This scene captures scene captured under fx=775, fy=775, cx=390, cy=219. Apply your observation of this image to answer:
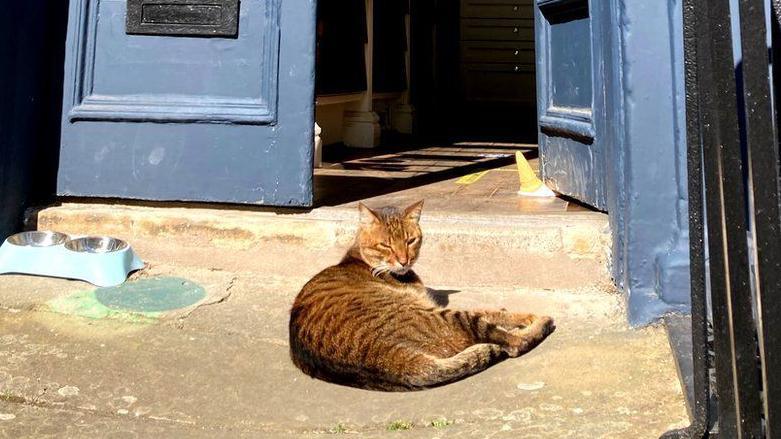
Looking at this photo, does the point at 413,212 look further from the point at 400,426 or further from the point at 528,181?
the point at 528,181

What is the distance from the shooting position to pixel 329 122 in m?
7.11

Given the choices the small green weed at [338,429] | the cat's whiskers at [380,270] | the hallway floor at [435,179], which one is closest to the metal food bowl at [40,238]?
the hallway floor at [435,179]

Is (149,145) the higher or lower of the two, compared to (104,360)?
higher

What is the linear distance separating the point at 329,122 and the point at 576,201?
3.91 m

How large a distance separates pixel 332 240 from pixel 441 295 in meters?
0.52

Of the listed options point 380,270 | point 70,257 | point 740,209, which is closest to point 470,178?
point 380,270

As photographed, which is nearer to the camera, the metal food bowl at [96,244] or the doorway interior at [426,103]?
the metal food bowl at [96,244]

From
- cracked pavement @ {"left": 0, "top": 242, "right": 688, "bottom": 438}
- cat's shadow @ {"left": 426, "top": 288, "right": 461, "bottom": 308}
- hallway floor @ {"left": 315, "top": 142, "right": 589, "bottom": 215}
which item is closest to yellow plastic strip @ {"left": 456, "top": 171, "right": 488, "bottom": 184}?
hallway floor @ {"left": 315, "top": 142, "right": 589, "bottom": 215}

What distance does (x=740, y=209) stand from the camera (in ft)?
4.19

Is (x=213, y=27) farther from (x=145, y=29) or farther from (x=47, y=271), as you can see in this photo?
(x=47, y=271)

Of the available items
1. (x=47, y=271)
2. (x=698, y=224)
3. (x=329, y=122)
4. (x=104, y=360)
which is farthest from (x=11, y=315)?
(x=329, y=122)

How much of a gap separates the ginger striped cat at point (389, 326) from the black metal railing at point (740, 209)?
92 cm

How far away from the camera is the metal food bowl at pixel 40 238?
3178mm

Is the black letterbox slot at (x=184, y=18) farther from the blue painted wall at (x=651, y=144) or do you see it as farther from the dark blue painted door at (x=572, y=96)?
the blue painted wall at (x=651, y=144)
